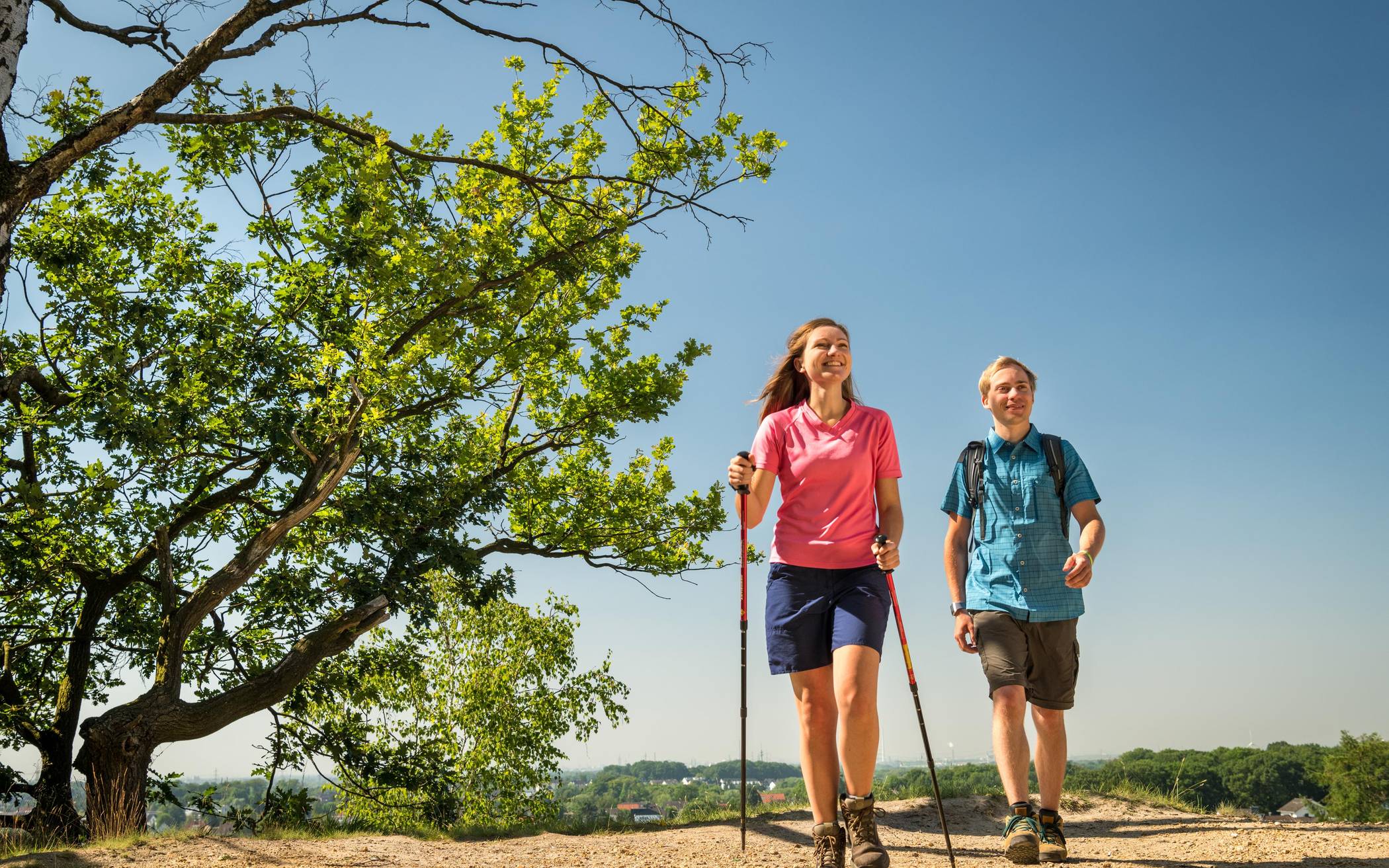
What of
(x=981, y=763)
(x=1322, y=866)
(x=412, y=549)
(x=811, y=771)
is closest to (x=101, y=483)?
(x=412, y=549)

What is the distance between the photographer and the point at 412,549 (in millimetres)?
10172

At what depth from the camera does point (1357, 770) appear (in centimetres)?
3734

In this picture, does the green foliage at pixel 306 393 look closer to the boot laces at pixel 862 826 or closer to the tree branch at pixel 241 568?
the tree branch at pixel 241 568

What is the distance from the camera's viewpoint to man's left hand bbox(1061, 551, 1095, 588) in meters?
4.21

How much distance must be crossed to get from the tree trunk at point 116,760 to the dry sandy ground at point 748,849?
343cm

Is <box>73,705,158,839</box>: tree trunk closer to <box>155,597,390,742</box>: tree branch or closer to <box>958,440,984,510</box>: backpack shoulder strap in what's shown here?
<box>155,597,390,742</box>: tree branch

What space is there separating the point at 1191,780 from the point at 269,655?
11.1m

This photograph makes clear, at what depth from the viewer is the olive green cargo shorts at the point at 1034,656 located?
4.40 m

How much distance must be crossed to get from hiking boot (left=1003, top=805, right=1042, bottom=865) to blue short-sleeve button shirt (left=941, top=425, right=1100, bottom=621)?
95 centimetres

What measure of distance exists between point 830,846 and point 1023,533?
6.01 ft

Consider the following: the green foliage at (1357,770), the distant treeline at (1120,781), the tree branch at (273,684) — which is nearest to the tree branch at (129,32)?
the tree branch at (273,684)

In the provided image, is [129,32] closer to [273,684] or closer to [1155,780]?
[273,684]

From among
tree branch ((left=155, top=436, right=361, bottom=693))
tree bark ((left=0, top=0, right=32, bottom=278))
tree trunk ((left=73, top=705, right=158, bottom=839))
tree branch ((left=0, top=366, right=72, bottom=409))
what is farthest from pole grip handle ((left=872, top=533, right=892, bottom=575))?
tree branch ((left=0, top=366, right=72, bottom=409))

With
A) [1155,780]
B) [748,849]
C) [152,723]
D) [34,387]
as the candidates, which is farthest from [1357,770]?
[34,387]
